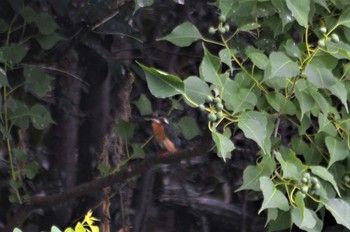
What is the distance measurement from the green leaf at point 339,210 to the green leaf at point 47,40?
2.99ft

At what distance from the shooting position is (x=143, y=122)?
9.60 feet

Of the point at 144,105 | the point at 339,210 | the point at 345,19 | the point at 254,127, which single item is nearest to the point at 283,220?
the point at 339,210

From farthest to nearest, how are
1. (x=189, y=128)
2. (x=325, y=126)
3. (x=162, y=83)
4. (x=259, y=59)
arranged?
(x=189, y=128) < (x=325, y=126) < (x=259, y=59) < (x=162, y=83)

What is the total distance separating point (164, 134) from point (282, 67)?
0.81m

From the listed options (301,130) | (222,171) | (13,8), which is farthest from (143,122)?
(301,130)

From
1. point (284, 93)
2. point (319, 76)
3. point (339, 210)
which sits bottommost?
point (339, 210)

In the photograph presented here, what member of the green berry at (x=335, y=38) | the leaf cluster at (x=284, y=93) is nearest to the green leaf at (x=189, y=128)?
the leaf cluster at (x=284, y=93)

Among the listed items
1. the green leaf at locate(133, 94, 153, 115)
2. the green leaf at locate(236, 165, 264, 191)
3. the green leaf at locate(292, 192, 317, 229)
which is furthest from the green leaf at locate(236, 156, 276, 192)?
the green leaf at locate(133, 94, 153, 115)

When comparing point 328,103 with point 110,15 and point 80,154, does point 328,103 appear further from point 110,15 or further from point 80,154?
point 80,154

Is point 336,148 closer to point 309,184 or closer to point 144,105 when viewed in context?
point 309,184

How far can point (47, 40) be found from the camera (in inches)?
99.3

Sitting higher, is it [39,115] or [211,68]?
[211,68]

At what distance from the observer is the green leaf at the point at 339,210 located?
2.00 meters

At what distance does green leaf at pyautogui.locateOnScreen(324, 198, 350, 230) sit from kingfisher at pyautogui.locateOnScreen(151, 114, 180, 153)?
2.20 feet
